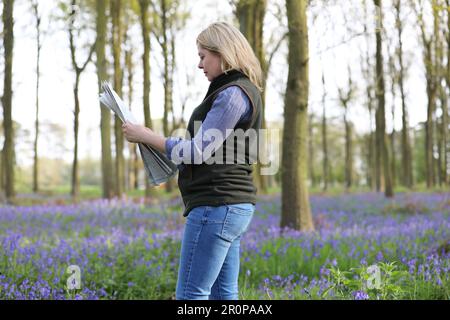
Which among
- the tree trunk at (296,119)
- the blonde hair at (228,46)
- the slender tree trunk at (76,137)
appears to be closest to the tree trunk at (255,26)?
the tree trunk at (296,119)

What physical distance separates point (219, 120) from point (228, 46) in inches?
16.9

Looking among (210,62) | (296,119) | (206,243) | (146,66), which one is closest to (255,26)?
(146,66)

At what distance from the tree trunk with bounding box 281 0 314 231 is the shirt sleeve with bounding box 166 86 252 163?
588 centimetres

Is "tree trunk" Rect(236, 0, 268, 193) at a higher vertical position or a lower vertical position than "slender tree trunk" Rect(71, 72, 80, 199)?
higher

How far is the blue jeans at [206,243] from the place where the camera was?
2.79m

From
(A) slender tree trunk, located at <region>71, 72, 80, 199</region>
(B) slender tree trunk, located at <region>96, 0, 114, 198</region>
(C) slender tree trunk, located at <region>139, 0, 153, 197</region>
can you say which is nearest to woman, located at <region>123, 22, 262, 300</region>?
(C) slender tree trunk, located at <region>139, 0, 153, 197</region>

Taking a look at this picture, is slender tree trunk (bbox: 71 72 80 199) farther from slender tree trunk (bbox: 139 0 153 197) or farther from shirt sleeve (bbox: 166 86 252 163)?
shirt sleeve (bbox: 166 86 252 163)

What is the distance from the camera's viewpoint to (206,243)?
2.80 metres

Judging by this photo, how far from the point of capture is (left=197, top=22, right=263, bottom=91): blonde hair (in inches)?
113

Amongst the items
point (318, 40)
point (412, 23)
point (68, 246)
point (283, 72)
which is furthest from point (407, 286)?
point (283, 72)

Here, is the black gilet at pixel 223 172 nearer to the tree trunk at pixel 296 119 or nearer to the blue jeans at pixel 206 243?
the blue jeans at pixel 206 243

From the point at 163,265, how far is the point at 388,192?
42.6 ft

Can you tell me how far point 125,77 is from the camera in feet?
89.9
